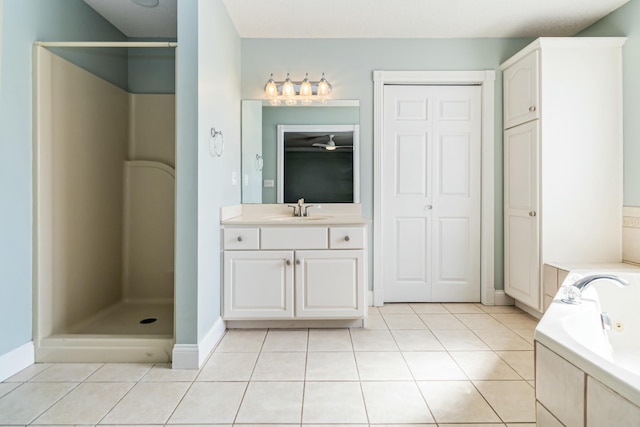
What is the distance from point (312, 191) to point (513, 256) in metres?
1.84

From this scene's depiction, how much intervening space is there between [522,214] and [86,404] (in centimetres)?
319

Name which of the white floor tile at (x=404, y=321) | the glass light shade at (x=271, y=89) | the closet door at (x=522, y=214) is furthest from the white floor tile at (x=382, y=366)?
the glass light shade at (x=271, y=89)

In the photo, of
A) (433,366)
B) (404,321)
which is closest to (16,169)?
(433,366)

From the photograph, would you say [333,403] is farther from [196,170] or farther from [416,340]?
[196,170]

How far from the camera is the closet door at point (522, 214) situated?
277 centimetres

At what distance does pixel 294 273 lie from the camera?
2.59 m

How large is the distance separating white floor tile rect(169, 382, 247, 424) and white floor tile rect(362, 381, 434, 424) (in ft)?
2.08

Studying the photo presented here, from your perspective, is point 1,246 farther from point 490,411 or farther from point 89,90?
point 490,411

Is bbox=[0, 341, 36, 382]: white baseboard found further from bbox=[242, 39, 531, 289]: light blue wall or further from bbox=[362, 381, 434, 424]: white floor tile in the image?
bbox=[242, 39, 531, 289]: light blue wall

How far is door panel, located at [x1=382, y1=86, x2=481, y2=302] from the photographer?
129 inches

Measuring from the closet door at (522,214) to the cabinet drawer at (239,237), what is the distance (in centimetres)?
215

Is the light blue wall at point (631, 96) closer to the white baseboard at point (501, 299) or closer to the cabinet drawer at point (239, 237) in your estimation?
the white baseboard at point (501, 299)

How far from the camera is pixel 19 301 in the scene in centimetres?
203

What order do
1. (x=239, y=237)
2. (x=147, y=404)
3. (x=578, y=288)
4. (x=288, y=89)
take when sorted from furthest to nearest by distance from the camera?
(x=288, y=89) < (x=239, y=237) < (x=147, y=404) < (x=578, y=288)
